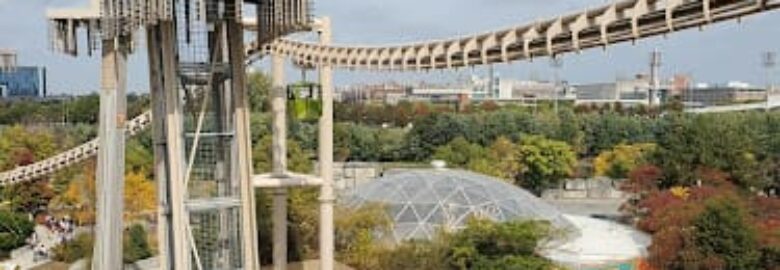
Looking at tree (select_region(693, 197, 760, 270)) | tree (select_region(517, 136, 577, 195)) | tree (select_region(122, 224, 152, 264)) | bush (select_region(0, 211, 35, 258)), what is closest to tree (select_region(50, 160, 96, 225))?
bush (select_region(0, 211, 35, 258))

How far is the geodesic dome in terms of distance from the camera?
3478cm

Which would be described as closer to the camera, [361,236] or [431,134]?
[361,236]

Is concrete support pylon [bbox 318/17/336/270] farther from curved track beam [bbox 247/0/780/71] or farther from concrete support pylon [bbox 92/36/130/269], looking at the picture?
concrete support pylon [bbox 92/36/130/269]

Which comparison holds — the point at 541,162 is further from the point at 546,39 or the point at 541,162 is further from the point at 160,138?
the point at 546,39

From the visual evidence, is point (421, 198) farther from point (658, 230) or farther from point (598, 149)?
point (598, 149)

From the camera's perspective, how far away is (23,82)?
546 feet

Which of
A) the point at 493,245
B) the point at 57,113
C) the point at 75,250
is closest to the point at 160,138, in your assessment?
the point at 493,245

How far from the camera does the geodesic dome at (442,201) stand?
34.8 meters

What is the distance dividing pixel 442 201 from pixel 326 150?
14.7 m

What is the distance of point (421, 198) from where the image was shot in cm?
3688

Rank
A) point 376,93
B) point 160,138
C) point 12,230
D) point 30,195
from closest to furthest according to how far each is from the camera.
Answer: point 160,138
point 12,230
point 30,195
point 376,93

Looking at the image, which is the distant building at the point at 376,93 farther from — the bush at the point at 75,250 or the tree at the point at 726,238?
the tree at the point at 726,238

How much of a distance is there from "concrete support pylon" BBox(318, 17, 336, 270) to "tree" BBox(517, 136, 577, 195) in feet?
131

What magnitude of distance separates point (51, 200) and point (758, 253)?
3422 cm
